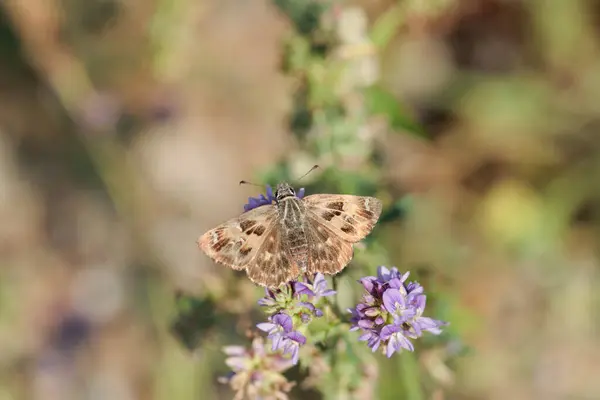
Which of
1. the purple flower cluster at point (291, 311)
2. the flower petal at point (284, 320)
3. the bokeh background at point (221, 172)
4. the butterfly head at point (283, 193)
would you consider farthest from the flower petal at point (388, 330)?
the bokeh background at point (221, 172)

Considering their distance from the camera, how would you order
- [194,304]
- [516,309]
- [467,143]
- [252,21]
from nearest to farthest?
[194,304] → [516,309] → [467,143] → [252,21]

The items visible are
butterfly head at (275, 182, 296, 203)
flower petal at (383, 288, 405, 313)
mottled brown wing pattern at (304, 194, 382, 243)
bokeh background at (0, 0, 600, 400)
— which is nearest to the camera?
flower petal at (383, 288, 405, 313)

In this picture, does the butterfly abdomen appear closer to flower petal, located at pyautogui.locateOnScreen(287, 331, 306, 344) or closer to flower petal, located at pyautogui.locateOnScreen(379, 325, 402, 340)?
flower petal, located at pyautogui.locateOnScreen(287, 331, 306, 344)

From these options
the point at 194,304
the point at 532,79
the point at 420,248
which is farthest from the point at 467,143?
the point at 194,304

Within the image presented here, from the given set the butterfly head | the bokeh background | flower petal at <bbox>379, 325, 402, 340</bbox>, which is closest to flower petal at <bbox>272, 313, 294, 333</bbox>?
flower petal at <bbox>379, 325, 402, 340</bbox>

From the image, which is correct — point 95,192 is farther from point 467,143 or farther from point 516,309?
Result: point 516,309

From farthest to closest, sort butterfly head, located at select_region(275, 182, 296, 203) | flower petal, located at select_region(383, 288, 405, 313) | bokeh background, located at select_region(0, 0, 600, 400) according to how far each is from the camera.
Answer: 1. bokeh background, located at select_region(0, 0, 600, 400)
2. butterfly head, located at select_region(275, 182, 296, 203)
3. flower petal, located at select_region(383, 288, 405, 313)

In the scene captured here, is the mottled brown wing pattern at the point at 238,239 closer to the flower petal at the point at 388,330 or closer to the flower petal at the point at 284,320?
the flower petal at the point at 284,320
